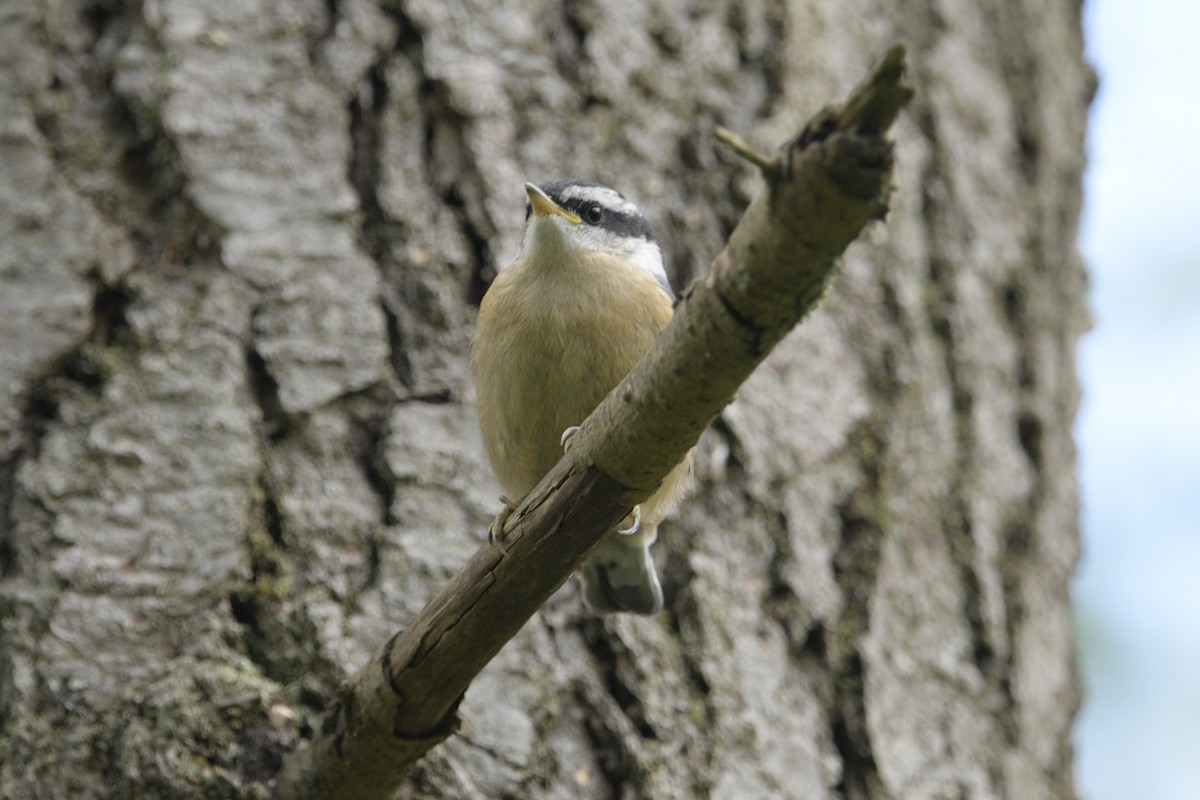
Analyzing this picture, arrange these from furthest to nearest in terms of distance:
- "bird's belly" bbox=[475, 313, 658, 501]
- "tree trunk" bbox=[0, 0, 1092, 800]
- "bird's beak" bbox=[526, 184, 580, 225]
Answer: "bird's beak" bbox=[526, 184, 580, 225], "bird's belly" bbox=[475, 313, 658, 501], "tree trunk" bbox=[0, 0, 1092, 800]

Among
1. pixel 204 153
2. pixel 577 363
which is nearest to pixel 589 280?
pixel 577 363

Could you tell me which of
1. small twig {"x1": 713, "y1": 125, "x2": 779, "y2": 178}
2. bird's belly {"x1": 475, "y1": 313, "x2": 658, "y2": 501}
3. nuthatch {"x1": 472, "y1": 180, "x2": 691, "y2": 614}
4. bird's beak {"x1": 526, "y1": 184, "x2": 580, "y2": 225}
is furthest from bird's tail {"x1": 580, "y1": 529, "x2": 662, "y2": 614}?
small twig {"x1": 713, "y1": 125, "x2": 779, "y2": 178}

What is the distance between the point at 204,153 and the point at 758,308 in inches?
90.5

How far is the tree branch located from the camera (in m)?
1.59

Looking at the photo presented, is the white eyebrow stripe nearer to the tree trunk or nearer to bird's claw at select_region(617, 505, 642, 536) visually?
the tree trunk

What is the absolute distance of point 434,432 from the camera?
3.31m

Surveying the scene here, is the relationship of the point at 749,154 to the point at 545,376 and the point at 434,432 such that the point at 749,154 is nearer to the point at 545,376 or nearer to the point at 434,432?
the point at 545,376

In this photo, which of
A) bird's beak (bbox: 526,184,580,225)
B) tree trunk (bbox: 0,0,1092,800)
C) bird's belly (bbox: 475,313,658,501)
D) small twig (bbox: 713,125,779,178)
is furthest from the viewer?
bird's beak (bbox: 526,184,580,225)

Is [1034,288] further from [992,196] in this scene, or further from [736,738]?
[736,738]

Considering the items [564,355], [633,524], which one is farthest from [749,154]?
[633,524]

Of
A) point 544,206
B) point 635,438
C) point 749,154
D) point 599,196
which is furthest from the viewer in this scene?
point 599,196

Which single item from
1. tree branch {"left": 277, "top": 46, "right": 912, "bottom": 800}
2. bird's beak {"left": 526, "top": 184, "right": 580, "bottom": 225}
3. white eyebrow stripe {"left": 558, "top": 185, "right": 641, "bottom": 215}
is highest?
white eyebrow stripe {"left": 558, "top": 185, "right": 641, "bottom": 215}

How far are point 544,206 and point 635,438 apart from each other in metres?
1.55

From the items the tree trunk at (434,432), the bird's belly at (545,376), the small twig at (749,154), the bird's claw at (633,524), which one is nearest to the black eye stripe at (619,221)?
the tree trunk at (434,432)
